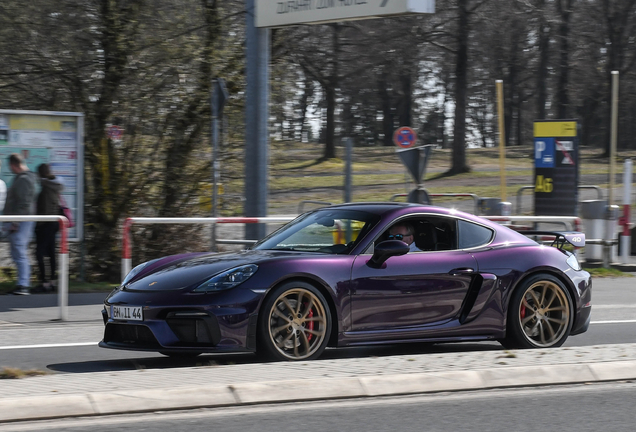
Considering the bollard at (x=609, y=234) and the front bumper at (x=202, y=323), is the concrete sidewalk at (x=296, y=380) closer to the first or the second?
the front bumper at (x=202, y=323)

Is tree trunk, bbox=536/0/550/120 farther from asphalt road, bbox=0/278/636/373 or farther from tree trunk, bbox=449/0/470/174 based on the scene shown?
asphalt road, bbox=0/278/636/373

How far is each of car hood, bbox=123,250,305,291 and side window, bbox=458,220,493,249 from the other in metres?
1.44

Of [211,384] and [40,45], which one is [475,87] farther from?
[211,384]

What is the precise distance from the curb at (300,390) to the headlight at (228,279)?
1.20 metres

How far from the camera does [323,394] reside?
5754 millimetres

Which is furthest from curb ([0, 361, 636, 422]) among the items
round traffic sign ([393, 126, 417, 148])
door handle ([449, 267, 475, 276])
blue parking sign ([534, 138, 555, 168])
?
round traffic sign ([393, 126, 417, 148])

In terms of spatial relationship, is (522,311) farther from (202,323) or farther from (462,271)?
(202,323)

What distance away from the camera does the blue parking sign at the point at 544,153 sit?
17.6 meters

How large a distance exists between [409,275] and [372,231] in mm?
450

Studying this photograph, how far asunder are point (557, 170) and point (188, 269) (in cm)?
1182

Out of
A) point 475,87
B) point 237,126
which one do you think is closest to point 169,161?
point 237,126

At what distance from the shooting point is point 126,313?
22.7ft

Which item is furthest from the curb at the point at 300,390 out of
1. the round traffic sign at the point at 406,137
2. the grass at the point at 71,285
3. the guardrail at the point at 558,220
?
the round traffic sign at the point at 406,137

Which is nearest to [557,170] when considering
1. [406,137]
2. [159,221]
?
[159,221]
